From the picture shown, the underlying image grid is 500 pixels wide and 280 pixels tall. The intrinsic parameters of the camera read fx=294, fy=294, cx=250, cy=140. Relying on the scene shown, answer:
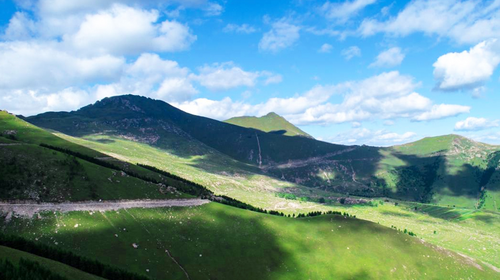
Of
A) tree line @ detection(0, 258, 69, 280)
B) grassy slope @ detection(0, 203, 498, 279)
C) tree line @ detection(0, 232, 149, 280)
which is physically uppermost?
tree line @ detection(0, 258, 69, 280)

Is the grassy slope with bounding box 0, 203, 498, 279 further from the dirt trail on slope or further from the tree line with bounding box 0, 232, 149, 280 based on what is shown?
the tree line with bounding box 0, 232, 149, 280

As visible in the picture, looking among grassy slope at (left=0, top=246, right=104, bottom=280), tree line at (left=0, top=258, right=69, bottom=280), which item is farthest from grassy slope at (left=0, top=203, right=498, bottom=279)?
tree line at (left=0, top=258, right=69, bottom=280)

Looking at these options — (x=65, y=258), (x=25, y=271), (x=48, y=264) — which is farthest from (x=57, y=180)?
(x=25, y=271)

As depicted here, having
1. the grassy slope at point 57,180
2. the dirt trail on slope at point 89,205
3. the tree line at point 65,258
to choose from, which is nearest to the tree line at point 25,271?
the tree line at point 65,258

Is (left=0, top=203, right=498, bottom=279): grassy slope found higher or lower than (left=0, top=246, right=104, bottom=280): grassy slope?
lower

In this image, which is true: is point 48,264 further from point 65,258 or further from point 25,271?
point 25,271

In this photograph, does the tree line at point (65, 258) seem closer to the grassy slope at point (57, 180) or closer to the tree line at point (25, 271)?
the tree line at point (25, 271)
